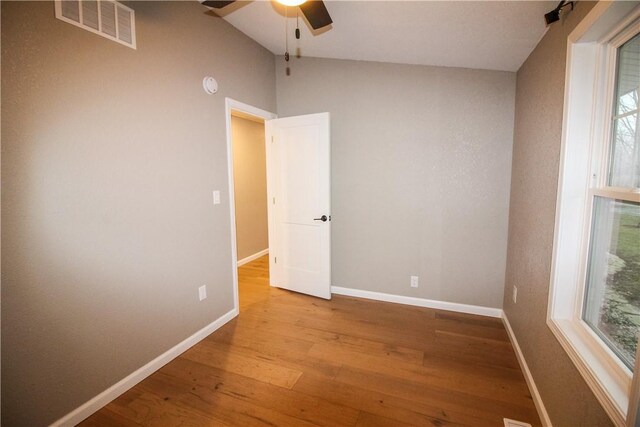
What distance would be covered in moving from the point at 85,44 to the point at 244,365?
2306 mm

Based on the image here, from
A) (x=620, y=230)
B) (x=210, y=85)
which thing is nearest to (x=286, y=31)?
(x=210, y=85)

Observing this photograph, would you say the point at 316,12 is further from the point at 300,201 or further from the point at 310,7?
the point at 300,201

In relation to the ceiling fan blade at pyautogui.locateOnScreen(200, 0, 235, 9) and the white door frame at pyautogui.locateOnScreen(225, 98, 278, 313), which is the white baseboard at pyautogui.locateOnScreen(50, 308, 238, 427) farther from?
the ceiling fan blade at pyautogui.locateOnScreen(200, 0, 235, 9)

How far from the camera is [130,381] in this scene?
1.93m

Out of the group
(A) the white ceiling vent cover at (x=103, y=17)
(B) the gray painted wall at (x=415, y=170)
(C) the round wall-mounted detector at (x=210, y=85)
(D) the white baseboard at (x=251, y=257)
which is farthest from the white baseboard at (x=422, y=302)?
(A) the white ceiling vent cover at (x=103, y=17)

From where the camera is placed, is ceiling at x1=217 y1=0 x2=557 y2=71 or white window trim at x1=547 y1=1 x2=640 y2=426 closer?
white window trim at x1=547 y1=1 x2=640 y2=426

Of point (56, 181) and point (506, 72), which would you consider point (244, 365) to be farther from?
point (506, 72)

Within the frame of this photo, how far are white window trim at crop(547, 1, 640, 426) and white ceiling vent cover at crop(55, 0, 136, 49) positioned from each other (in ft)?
8.15

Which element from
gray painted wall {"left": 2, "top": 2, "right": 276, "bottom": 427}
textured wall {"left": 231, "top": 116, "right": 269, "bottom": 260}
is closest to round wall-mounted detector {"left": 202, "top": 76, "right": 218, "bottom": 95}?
gray painted wall {"left": 2, "top": 2, "right": 276, "bottom": 427}

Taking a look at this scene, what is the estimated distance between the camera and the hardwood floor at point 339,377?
171 cm

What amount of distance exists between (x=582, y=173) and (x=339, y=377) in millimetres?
1918

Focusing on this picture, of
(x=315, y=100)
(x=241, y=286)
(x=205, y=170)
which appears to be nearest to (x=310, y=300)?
(x=241, y=286)

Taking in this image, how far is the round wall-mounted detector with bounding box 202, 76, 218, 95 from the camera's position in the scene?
2406 millimetres

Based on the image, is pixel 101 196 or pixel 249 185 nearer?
pixel 101 196
